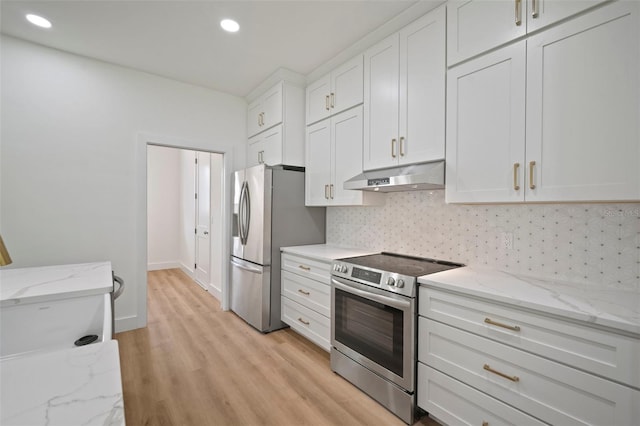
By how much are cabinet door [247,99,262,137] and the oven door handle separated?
2236mm

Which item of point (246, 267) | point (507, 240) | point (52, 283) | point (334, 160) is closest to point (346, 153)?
point (334, 160)

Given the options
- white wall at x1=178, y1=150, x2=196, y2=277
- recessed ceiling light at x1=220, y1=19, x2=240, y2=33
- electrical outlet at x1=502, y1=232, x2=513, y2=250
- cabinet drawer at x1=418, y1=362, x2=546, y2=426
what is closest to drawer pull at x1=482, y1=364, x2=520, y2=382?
cabinet drawer at x1=418, y1=362, x2=546, y2=426

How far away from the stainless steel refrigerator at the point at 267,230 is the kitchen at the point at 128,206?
1.28 ft

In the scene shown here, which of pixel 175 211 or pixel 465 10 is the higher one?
pixel 465 10

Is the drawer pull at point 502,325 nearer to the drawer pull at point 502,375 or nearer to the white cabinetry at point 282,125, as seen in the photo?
the drawer pull at point 502,375

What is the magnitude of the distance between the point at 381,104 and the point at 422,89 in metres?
0.37

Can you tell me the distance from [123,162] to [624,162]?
3.90 m

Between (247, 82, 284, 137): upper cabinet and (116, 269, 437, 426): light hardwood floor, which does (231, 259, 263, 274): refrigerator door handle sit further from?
(247, 82, 284, 137): upper cabinet

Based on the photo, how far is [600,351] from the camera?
120cm

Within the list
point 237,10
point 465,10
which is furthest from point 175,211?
point 465,10

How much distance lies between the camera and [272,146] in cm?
337

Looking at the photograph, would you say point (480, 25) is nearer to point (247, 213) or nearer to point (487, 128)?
point (487, 128)

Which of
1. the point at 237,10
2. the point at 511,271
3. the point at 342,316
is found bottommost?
the point at 342,316

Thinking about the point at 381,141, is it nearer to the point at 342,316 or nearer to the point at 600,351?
the point at 342,316
